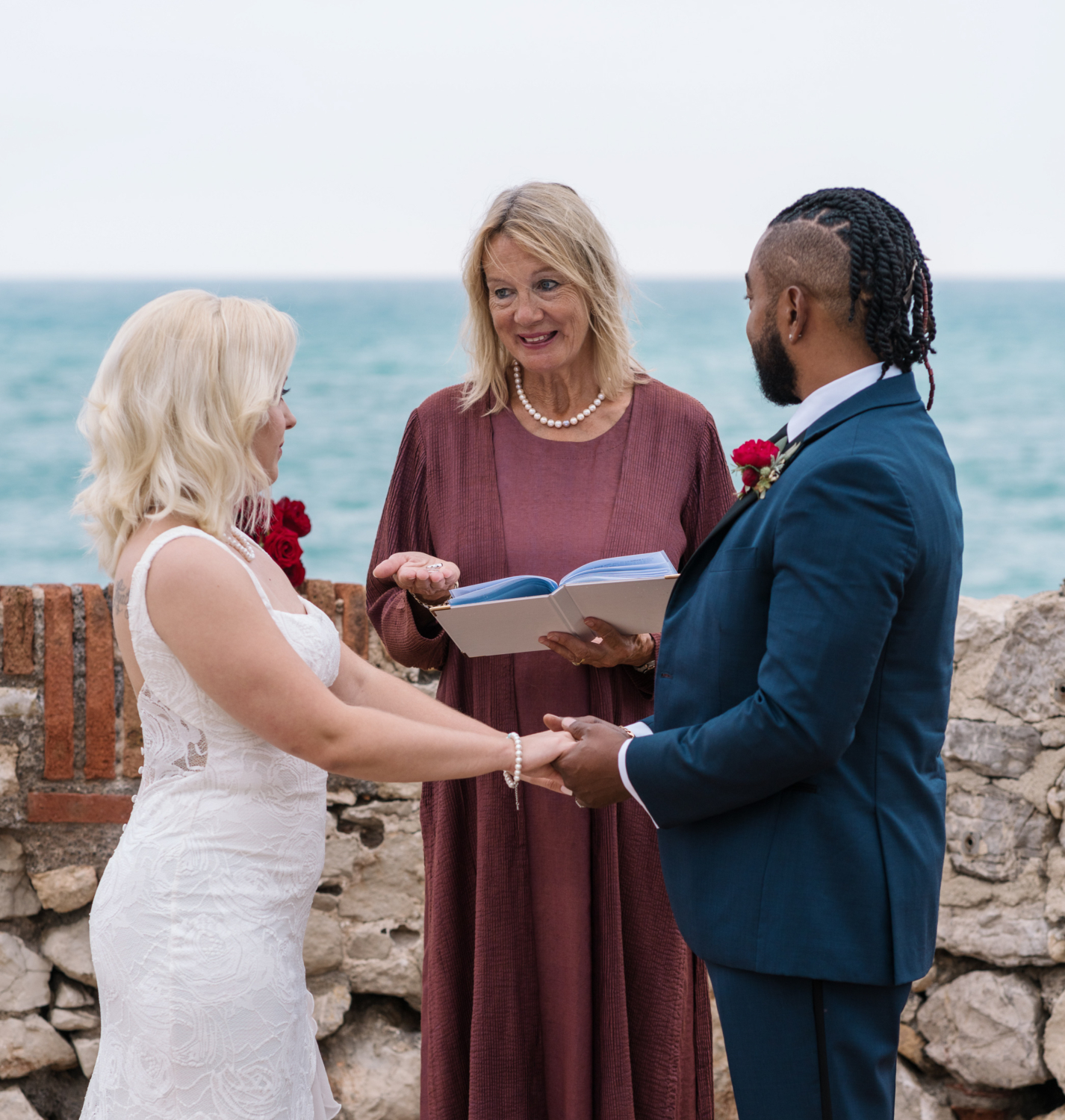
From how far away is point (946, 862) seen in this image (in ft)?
10.4

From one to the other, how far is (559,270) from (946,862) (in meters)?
1.85

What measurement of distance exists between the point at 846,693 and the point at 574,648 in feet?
2.86

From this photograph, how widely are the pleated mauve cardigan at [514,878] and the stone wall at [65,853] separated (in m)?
0.60

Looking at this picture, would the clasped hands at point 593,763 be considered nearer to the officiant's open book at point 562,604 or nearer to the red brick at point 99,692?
the officiant's open book at point 562,604

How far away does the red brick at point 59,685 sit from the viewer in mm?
3125

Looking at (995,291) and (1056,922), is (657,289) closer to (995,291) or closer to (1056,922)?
(995,291)

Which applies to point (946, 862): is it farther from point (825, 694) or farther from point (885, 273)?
point (885, 273)

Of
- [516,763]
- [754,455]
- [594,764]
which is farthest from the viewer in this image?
[516,763]

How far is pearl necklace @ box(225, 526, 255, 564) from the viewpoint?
219 centimetres

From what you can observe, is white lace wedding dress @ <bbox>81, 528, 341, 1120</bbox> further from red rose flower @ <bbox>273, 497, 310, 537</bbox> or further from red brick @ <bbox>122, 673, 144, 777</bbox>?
red brick @ <bbox>122, 673, 144, 777</bbox>

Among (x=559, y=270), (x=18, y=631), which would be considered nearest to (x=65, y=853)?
(x=18, y=631)

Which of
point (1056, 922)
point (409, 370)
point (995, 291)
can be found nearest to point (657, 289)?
point (995, 291)

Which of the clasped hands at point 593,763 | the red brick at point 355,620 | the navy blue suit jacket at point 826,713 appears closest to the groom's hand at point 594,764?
the clasped hands at point 593,763

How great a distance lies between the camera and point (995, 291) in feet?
164
